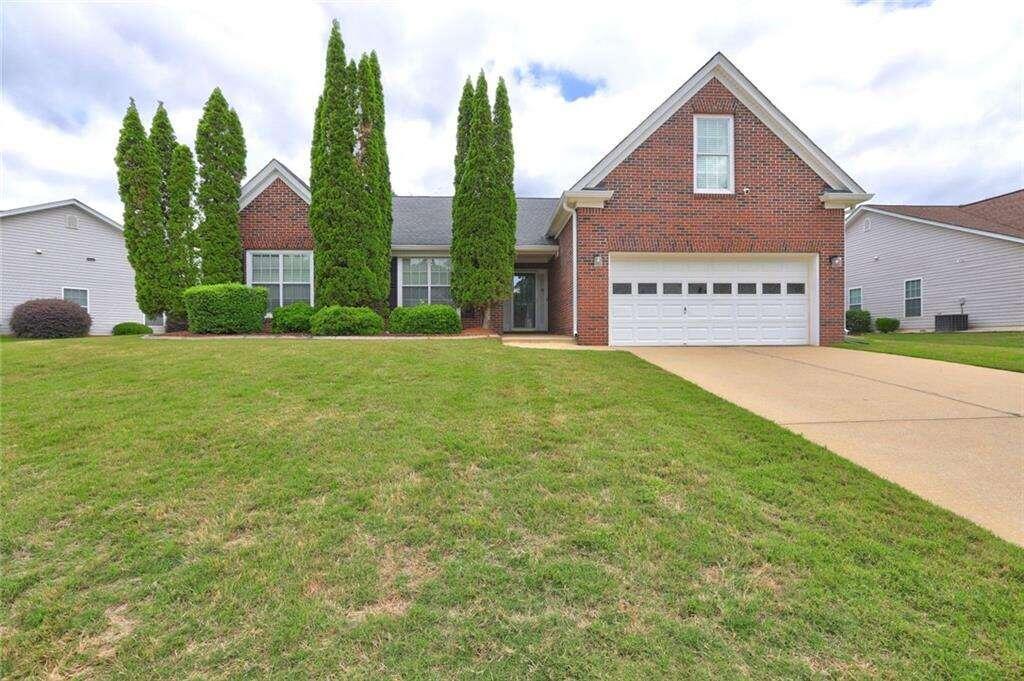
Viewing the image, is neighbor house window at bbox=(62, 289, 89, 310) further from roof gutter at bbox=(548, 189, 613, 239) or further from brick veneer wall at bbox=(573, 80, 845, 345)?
brick veneer wall at bbox=(573, 80, 845, 345)

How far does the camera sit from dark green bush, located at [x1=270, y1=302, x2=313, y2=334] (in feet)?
41.2

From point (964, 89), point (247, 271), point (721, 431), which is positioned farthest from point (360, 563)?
point (964, 89)

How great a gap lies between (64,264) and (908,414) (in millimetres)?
28125

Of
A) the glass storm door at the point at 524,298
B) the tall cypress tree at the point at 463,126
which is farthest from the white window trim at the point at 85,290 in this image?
the glass storm door at the point at 524,298

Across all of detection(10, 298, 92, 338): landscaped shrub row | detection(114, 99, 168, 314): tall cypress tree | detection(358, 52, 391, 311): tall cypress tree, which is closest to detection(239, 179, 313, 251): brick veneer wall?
detection(114, 99, 168, 314): tall cypress tree

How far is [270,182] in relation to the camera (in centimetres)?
1403

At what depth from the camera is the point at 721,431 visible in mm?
4398

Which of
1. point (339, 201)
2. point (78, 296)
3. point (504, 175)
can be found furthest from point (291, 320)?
point (78, 296)

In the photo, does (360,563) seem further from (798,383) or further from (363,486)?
(798,383)

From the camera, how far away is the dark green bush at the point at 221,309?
474 inches

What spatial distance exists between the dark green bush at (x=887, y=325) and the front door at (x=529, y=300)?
16.0m

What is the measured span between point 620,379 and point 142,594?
5.55m

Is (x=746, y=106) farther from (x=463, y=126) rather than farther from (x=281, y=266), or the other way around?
(x=281, y=266)

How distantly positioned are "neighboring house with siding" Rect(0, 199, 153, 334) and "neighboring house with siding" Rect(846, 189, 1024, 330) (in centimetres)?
3433
